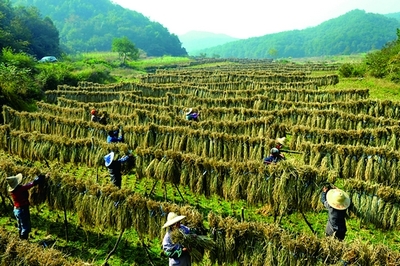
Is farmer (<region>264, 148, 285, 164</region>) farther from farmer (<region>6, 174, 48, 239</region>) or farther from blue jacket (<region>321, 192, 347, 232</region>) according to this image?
farmer (<region>6, 174, 48, 239</region>)

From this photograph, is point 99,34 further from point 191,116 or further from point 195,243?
point 195,243

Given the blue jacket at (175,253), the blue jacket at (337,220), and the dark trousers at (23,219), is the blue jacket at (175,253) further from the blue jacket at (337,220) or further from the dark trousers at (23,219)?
the dark trousers at (23,219)

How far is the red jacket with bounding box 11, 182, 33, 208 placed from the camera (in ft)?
27.0

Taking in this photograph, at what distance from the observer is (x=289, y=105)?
74.1 feet

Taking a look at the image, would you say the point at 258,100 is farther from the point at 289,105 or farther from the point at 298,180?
the point at 298,180

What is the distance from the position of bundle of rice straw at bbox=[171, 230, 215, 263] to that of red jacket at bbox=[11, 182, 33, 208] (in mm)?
5005

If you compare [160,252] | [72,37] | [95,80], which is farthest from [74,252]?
[72,37]

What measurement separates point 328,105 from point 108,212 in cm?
1874

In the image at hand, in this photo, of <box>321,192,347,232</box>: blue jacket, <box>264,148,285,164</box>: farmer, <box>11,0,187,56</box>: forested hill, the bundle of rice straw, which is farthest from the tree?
<box>321,192,347,232</box>: blue jacket

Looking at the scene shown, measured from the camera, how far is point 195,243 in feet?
21.9

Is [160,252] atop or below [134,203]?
below

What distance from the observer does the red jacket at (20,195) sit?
27.0 ft

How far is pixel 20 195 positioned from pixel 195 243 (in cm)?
540

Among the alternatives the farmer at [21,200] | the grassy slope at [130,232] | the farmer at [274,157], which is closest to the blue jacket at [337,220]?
the grassy slope at [130,232]
